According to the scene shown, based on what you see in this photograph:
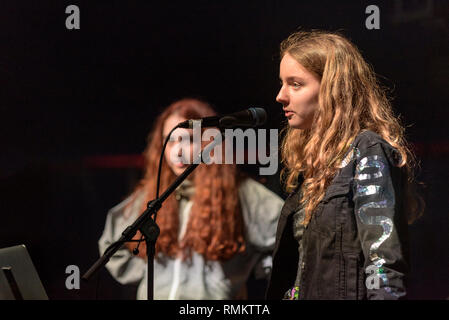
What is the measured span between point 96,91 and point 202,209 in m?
0.93

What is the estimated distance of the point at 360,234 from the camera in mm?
1708

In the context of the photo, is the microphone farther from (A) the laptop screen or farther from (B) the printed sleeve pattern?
(A) the laptop screen

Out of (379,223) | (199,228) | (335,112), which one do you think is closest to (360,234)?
(379,223)

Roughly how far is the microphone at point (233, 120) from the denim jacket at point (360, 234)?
0.34m

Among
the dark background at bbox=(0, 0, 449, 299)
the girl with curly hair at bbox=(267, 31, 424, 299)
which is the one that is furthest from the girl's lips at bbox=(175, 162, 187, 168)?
the girl with curly hair at bbox=(267, 31, 424, 299)

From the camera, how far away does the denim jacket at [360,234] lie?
1.63 metres

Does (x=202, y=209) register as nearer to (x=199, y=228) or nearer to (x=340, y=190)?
(x=199, y=228)

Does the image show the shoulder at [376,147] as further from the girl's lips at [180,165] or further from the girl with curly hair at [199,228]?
the girl's lips at [180,165]

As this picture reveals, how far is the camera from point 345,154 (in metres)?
1.85

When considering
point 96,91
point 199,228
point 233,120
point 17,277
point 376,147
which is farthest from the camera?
point 96,91

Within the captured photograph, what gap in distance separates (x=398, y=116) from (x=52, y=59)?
1965 mm

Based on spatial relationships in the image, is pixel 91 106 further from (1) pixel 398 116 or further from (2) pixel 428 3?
(2) pixel 428 3
